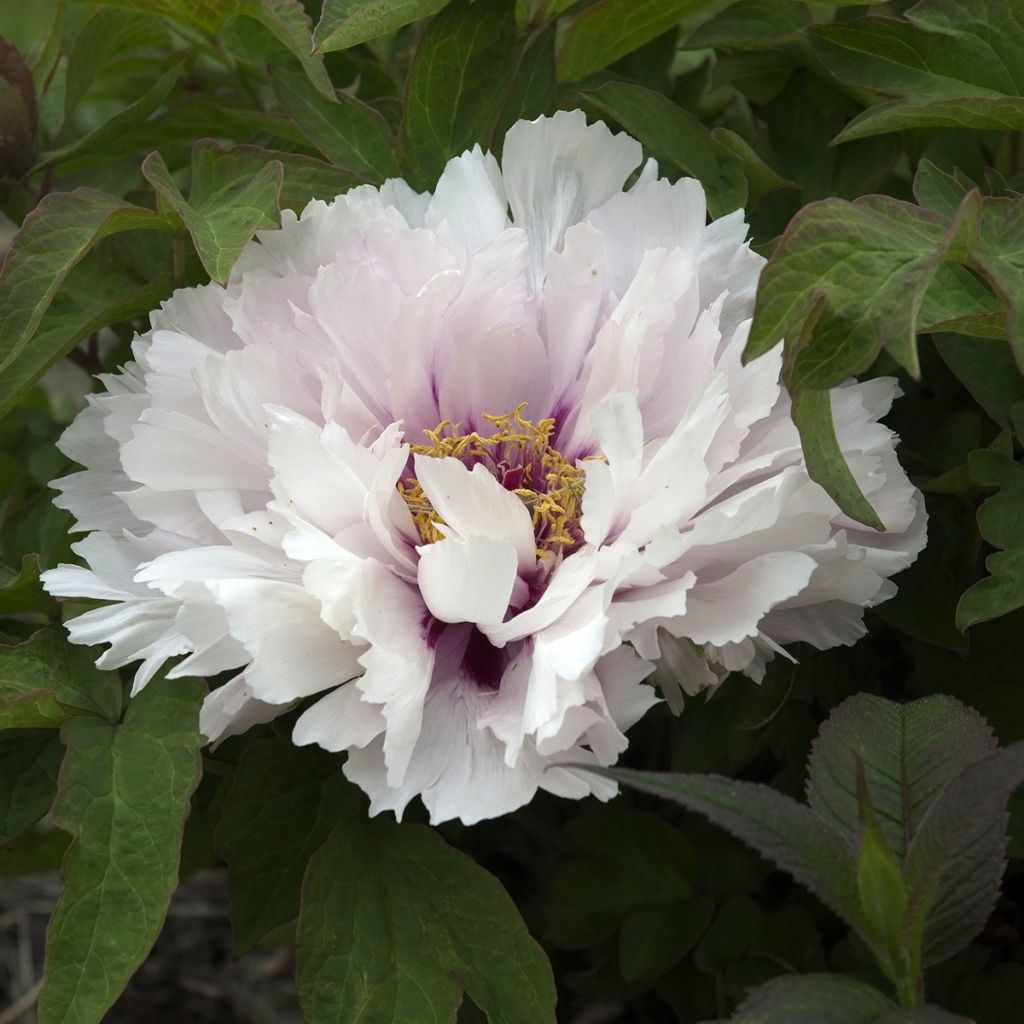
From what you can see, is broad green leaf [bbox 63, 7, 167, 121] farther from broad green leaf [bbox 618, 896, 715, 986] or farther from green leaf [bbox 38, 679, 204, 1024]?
broad green leaf [bbox 618, 896, 715, 986]

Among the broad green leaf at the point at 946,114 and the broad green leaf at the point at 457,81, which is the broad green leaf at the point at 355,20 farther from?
the broad green leaf at the point at 946,114

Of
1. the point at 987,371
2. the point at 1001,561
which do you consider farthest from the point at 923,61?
the point at 1001,561

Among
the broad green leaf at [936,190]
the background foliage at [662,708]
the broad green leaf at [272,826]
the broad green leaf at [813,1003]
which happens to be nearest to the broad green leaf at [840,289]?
the background foliage at [662,708]

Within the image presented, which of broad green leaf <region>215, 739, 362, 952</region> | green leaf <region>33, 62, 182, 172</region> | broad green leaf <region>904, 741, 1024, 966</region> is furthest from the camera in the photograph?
green leaf <region>33, 62, 182, 172</region>

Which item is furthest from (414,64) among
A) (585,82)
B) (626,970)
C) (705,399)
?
(626,970)

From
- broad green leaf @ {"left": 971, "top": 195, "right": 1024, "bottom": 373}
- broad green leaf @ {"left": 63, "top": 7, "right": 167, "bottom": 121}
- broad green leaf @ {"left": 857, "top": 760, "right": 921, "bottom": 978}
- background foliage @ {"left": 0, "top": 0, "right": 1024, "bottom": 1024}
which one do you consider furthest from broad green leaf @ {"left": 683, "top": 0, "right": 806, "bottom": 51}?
broad green leaf @ {"left": 857, "top": 760, "right": 921, "bottom": 978}

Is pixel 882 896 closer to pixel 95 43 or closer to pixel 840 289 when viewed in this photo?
pixel 840 289
